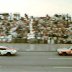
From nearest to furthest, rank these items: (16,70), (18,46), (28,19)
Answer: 1. (16,70)
2. (18,46)
3. (28,19)

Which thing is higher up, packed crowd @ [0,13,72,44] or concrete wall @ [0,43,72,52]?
packed crowd @ [0,13,72,44]

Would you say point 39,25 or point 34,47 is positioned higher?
point 39,25

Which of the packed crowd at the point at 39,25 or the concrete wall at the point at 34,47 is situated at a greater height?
the packed crowd at the point at 39,25

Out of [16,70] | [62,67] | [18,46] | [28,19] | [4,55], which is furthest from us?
[28,19]

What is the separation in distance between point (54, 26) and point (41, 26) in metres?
1.81

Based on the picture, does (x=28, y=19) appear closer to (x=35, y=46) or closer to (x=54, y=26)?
(x=54, y=26)

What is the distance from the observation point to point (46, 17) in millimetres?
39406

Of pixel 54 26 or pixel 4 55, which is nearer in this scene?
pixel 4 55

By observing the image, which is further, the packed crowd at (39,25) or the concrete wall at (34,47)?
the packed crowd at (39,25)

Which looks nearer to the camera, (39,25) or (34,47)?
(34,47)

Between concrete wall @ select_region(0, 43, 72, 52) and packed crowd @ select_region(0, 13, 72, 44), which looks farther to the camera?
packed crowd @ select_region(0, 13, 72, 44)

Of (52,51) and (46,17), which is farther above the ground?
(46,17)

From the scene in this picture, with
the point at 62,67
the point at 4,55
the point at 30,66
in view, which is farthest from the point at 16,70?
the point at 4,55

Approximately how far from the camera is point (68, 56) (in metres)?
24.6
